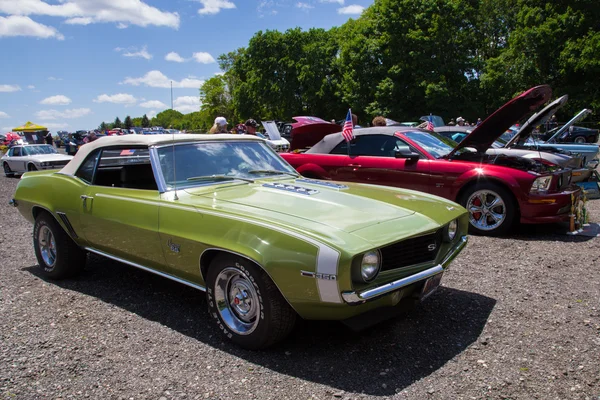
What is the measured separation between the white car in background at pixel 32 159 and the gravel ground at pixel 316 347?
1328 centimetres

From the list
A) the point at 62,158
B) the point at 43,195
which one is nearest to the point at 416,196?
the point at 43,195

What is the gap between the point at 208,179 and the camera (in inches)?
155

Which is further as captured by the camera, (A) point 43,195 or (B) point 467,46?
(B) point 467,46

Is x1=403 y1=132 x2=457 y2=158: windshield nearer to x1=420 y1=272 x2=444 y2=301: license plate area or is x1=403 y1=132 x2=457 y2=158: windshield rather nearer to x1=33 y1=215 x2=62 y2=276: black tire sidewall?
x1=420 y1=272 x2=444 y2=301: license plate area

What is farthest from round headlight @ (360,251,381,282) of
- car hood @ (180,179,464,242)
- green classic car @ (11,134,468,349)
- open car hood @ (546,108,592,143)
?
open car hood @ (546,108,592,143)

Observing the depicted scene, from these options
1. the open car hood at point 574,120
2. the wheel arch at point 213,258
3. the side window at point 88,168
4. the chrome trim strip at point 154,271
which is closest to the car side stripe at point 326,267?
the wheel arch at point 213,258

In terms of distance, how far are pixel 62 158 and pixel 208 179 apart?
1503cm

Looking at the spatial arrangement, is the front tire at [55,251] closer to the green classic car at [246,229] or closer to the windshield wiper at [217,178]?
the green classic car at [246,229]

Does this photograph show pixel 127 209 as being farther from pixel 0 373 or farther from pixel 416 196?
pixel 416 196

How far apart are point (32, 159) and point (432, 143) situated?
1495 cm

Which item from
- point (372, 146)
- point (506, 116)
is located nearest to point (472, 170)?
point (506, 116)

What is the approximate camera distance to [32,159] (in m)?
16.8

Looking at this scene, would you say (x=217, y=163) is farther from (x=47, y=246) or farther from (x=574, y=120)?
(x=574, y=120)

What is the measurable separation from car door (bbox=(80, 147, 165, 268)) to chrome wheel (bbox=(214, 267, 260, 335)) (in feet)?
2.06
